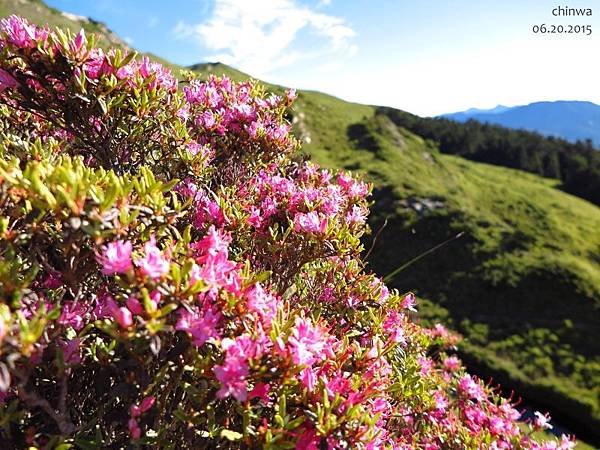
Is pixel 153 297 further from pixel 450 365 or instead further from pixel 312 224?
pixel 450 365

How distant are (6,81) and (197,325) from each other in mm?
2946

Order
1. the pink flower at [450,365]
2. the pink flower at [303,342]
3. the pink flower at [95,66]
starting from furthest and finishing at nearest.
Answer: the pink flower at [450,365] → the pink flower at [95,66] → the pink flower at [303,342]

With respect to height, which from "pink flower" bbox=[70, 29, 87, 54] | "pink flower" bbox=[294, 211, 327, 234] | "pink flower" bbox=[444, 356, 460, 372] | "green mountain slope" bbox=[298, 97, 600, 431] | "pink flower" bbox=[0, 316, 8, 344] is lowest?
"green mountain slope" bbox=[298, 97, 600, 431]

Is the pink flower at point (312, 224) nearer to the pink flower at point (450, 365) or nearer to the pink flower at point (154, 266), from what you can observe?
the pink flower at point (154, 266)

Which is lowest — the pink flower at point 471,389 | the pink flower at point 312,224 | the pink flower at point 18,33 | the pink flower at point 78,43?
the pink flower at point 471,389

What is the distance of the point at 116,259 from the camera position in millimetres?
2145

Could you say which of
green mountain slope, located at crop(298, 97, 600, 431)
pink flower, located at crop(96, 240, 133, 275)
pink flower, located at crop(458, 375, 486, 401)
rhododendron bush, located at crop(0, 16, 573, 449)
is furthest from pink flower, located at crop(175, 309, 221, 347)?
green mountain slope, located at crop(298, 97, 600, 431)

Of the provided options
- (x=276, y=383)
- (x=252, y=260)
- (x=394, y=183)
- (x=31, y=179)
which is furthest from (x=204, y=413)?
(x=394, y=183)

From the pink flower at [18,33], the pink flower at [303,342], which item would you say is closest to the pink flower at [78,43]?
the pink flower at [18,33]

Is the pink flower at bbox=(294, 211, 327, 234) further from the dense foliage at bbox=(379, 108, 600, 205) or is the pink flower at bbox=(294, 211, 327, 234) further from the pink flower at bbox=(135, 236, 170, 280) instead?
the dense foliage at bbox=(379, 108, 600, 205)

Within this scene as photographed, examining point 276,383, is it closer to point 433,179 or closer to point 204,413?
point 204,413

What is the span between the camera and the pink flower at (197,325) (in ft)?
7.22

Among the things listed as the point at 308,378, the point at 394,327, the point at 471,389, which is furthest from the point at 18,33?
the point at 471,389

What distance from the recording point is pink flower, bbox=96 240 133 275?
214 centimetres
